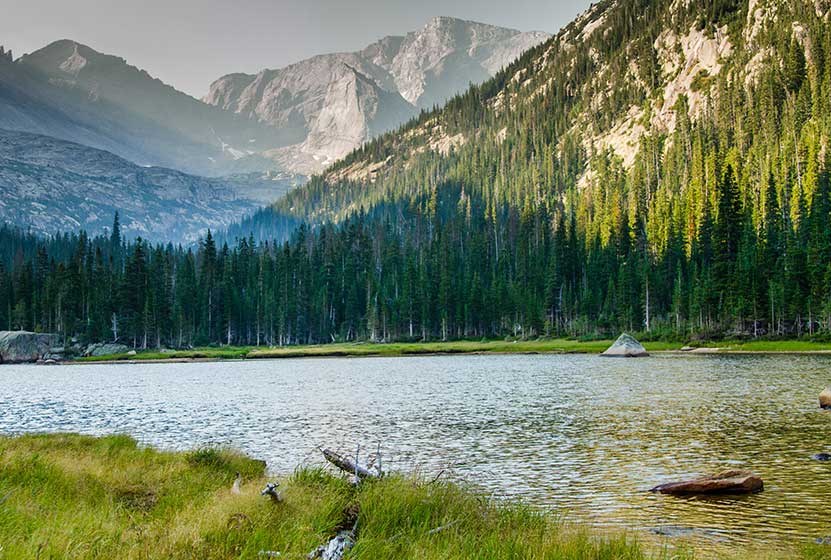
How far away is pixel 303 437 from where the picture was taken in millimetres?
28250

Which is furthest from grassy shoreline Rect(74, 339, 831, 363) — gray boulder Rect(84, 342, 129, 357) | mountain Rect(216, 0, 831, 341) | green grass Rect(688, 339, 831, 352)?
mountain Rect(216, 0, 831, 341)

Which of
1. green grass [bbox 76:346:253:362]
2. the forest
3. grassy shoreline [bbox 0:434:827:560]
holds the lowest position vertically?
green grass [bbox 76:346:253:362]

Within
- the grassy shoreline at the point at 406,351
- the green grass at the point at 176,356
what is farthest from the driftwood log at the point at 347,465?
the green grass at the point at 176,356

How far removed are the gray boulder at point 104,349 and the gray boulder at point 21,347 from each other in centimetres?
848

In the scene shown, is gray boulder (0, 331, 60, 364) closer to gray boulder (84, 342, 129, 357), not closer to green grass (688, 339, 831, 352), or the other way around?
gray boulder (84, 342, 129, 357)

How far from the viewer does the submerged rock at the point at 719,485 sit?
17.4 metres

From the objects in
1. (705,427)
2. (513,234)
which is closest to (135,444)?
(705,427)

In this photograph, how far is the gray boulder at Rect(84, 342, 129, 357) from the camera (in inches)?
4670

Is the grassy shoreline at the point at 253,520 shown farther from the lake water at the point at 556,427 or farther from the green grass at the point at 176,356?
the green grass at the point at 176,356

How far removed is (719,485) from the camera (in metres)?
17.5

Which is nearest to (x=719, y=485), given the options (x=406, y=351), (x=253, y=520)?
(x=253, y=520)

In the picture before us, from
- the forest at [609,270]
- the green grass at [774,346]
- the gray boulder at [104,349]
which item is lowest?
the gray boulder at [104,349]

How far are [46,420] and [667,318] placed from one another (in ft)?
350

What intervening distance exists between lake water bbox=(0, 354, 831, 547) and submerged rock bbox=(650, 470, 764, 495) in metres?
0.41
